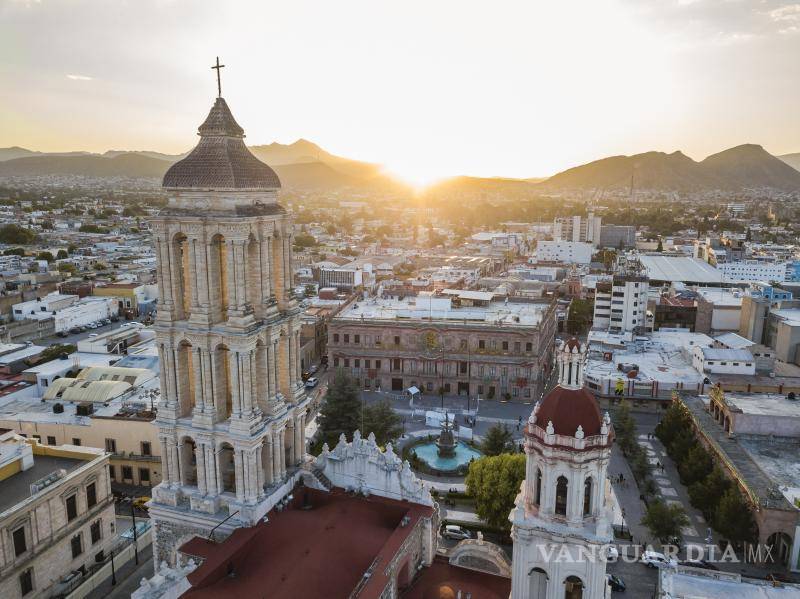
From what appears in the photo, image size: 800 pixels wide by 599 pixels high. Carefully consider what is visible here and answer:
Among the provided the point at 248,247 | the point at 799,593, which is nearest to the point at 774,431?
the point at 799,593

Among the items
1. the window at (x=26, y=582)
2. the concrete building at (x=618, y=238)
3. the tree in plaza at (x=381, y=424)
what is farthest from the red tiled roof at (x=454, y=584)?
the concrete building at (x=618, y=238)

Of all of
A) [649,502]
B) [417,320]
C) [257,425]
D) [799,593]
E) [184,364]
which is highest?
[184,364]

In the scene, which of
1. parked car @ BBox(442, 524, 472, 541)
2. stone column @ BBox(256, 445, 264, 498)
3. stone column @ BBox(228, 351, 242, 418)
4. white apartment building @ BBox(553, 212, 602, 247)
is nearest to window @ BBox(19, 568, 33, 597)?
stone column @ BBox(256, 445, 264, 498)

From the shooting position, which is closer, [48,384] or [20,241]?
[48,384]

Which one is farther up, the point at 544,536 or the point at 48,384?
the point at 544,536

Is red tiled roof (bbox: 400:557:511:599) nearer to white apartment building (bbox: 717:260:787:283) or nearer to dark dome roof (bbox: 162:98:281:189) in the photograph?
dark dome roof (bbox: 162:98:281:189)

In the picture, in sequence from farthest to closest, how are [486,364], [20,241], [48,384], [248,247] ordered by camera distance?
[20,241]
[486,364]
[48,384]
[248,247]

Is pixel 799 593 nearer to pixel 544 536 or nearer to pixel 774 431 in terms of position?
pixel 544 536
